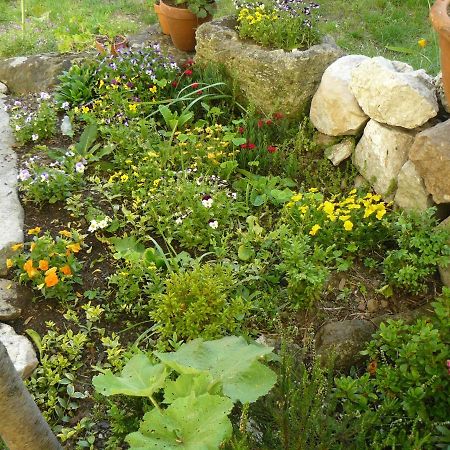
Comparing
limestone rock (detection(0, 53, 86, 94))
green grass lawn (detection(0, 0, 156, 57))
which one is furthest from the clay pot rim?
green grass lawn (detection(0, 0, 156, 57))

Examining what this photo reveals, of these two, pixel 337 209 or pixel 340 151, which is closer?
pixel 337 209

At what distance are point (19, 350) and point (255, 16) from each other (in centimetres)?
322

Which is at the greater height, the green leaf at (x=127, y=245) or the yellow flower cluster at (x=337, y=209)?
the yellow flower cluster at (x=337, y=209)

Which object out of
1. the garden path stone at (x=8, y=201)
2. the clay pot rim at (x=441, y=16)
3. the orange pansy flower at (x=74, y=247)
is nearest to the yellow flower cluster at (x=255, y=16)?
the clay pot rim at (x=441, y=16)

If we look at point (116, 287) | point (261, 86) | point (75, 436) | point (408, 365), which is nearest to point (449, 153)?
point (408, 365)

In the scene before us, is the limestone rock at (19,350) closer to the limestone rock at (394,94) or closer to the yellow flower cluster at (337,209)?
the yellow flower cluster at (337,209)

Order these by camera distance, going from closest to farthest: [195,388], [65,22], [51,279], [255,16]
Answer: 1. [195,388]
2. [51,279]
3. [255,16]
4. [65,22]

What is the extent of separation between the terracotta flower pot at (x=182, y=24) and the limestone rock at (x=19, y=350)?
340cm

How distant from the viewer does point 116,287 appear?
3.54 metres

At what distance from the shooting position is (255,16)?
490cm

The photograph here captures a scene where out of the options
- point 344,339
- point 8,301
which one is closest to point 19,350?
point 8,301

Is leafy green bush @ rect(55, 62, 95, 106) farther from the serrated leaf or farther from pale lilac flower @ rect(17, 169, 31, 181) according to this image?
the serrated leaf

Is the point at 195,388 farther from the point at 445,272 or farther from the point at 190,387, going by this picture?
the point at 445,272

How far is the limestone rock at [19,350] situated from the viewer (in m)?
3.01
